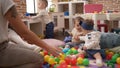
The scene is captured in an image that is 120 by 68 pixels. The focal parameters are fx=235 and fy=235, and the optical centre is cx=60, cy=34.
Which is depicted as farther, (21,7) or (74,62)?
(21,7)

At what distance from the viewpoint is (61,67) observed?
2623 millimetres

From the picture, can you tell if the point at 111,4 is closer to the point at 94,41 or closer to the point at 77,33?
Result: the point at 77,33

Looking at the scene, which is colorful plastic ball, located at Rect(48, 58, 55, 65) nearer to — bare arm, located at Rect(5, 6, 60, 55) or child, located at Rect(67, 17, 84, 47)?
bare arm, located at Rect(5, 6, 60, 55)

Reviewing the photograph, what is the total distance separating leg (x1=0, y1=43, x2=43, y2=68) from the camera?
6.94 ft

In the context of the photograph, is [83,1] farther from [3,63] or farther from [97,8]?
[3,63]

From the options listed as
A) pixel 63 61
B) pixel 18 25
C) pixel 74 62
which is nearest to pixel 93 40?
pixel 74 62

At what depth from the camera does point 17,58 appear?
6.98ft

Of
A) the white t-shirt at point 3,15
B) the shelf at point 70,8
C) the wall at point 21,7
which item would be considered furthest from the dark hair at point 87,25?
the shelf at point 70,8

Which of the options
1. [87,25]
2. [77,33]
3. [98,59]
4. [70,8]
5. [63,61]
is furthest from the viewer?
[70,8]

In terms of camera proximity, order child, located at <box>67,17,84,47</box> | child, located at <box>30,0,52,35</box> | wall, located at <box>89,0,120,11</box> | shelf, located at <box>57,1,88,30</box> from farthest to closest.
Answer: shelf, located at <box>57,1,88,30</box> < wall, located at <box>89,0,120,11</box> < child, located at <box>30,0,52,35</box> < child, located at <box>67,17,84,47</box>

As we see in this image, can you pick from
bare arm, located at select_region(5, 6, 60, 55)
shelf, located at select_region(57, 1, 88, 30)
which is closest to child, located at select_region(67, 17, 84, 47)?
bare arm, located at select_region(5, 6, 60, 55)

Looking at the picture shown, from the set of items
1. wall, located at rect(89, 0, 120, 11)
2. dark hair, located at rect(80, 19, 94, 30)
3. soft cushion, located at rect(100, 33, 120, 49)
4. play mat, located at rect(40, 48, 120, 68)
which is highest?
wall, located at rect(89, 0, 120, 11)

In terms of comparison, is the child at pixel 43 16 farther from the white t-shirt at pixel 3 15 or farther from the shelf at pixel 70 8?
the white t-shirt at pixel 3 15

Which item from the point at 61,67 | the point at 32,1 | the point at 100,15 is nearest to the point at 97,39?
the point at 61,67
